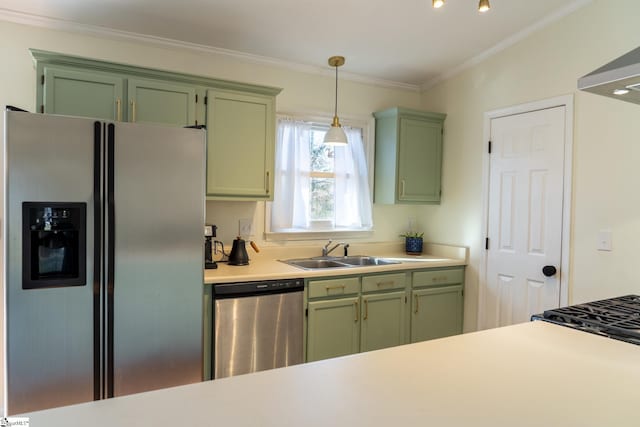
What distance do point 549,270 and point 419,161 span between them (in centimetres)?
135

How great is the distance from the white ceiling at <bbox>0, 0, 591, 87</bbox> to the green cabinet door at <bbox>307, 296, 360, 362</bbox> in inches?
73.6

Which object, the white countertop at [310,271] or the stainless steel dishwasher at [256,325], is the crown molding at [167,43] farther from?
the stainless steel dishwasher at [256,325]

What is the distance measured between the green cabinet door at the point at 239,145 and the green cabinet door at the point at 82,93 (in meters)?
0.55

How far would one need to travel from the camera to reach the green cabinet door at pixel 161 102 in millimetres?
2471

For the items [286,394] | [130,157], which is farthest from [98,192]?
[286,394]

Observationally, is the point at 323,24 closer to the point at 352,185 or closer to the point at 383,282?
the point at 352,185

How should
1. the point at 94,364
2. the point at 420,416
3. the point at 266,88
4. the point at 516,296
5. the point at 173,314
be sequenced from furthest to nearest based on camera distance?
the point at 516,296, the point at 266,88, the point at 173,314, the point at 94,364, the point at 420,416

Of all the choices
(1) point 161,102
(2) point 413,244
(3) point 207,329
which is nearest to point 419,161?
(2) point 413,244

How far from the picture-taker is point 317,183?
354cm

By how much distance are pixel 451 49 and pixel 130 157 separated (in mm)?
2543

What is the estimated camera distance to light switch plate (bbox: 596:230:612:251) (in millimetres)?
2586

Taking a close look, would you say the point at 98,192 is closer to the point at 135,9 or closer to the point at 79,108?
the point at 79,108

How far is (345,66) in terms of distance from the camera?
346 centimetres

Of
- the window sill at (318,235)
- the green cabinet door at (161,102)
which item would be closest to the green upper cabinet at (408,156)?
the window sill at (318,235)
